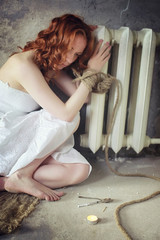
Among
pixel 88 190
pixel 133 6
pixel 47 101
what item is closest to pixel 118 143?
pixel 88 190

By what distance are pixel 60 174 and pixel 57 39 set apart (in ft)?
1.91

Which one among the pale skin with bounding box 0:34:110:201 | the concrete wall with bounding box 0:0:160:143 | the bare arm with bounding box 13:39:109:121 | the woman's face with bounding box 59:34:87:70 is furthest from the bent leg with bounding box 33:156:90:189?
the concrete wall with bounding box 0:0:160:143

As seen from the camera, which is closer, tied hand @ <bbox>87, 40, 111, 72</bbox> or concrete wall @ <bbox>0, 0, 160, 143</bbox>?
tied hand @ <bbox>87, 40, 111, 72</bbox>

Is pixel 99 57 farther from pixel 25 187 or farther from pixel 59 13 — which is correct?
pixel 25 187

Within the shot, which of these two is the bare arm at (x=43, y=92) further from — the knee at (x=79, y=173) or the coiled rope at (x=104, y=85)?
the knee at (x=79, y=173)

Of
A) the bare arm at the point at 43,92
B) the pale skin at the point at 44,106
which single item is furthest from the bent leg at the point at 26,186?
the bare arm at the point at 43,92

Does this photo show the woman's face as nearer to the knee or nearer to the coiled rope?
the coiled rope

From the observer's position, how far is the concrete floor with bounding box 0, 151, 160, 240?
0.83m

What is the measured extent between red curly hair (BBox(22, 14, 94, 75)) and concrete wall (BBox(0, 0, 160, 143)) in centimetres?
23

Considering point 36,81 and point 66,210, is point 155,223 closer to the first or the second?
point 66,210

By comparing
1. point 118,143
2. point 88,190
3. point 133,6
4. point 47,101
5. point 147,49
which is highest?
point 133,6

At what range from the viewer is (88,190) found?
1138 millimetres

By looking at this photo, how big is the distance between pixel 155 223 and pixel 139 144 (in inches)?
19.6

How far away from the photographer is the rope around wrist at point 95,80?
1.12m
